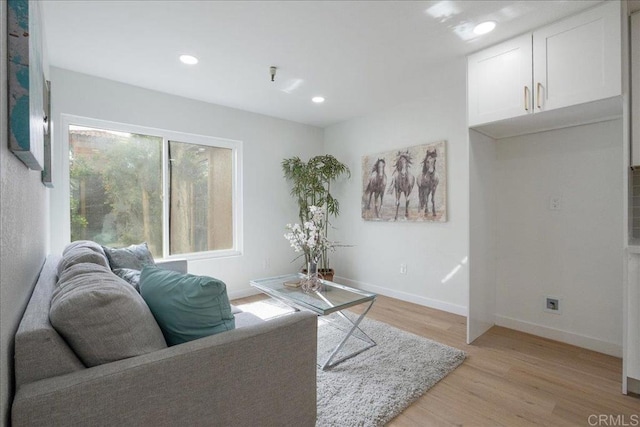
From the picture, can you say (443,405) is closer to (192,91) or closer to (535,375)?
(535,375)

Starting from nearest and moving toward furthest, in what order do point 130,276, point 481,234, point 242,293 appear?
point 130,276
point 481,234
point 242,293

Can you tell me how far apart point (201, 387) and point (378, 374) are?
143 cm

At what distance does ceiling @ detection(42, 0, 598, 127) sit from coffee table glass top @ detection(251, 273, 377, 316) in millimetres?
1984

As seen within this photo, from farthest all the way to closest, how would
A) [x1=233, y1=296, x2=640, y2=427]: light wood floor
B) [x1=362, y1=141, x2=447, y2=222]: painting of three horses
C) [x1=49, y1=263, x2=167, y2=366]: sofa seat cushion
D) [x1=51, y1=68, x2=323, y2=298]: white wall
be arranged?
[x1=362, y1=141, x2=447, y2=222]: painting of three horses
[x1=51, y1=68, x2=323, y2=298]: white wall
[x1=233, y1=296, x2=640, y2=427]: light wood floor
[x1=49, y1=263, x2=167, y2=366]: sofa seat cushion

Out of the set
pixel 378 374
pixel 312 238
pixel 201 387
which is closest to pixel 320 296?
pixel 312 238

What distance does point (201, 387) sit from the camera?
100 cm

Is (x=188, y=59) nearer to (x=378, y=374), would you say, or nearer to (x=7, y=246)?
(x=7, y=246)

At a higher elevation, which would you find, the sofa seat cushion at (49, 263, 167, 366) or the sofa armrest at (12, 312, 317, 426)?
the sofa seat cushion at (49, 263, 167, 366)

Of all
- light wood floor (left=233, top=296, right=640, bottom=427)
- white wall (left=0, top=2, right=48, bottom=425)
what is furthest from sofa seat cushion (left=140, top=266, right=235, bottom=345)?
light wood floor (left=233, top=296, right=640, bottom=427)

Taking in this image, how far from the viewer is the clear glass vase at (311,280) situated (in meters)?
2.55

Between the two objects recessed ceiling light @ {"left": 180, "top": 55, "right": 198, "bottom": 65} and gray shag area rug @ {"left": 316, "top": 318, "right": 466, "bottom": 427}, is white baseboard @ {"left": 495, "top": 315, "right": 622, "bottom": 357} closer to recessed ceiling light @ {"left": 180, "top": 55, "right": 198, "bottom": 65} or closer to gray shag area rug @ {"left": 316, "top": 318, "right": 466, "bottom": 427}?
gray shag area rug @ {"left": 316, "top": 318, "right": 466, "bottom": 427}

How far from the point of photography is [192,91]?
333cm

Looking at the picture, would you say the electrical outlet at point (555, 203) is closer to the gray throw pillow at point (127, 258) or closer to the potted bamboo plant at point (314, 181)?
the potted bamboo plant at point (314, 181)

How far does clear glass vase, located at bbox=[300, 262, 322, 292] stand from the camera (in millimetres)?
2554
